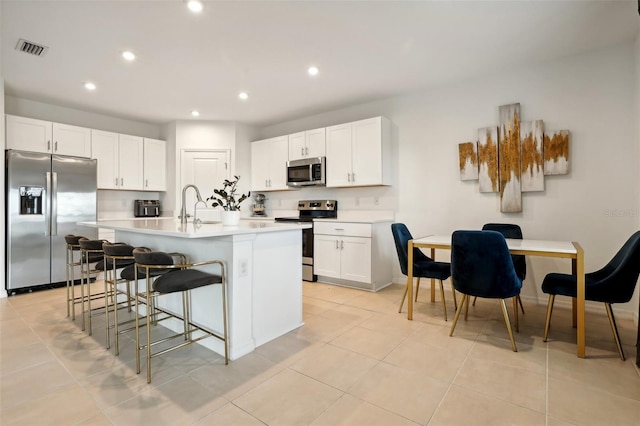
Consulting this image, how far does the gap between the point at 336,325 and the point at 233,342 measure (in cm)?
98

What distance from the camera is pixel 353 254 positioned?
4.06 m

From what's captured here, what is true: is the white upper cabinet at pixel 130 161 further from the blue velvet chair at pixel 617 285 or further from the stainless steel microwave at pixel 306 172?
the blue velvet chair at pixel 617 285

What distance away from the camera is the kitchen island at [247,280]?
2.20 metres

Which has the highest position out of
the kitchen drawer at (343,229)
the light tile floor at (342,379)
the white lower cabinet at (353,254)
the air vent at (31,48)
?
the air vent at (31,48)

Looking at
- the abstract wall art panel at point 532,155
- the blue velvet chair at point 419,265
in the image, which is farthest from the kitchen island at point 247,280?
the abstract wall art panel at point 532,155

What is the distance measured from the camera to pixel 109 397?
5.72 feet

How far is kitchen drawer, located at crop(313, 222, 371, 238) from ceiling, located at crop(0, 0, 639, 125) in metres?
1.74

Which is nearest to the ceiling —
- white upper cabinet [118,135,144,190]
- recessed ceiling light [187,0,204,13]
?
recessed ceiling light [187,0,204,13]

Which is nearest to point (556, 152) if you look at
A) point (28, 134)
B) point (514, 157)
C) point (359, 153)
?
point (514, 157)

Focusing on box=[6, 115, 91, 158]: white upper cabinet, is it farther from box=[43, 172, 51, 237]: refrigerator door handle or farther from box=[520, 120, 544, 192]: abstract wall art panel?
box=[520, 120, 544, 192]: abstract wall art panel

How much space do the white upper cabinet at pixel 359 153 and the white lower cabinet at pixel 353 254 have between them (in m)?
0.67

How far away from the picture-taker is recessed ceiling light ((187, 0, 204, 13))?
2.34 metres

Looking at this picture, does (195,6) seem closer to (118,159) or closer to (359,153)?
(359,153)

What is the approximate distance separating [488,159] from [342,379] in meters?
2.95
